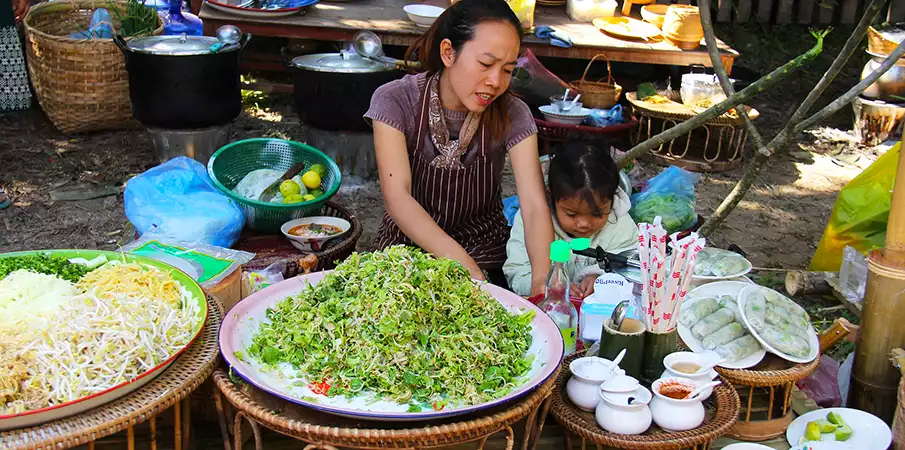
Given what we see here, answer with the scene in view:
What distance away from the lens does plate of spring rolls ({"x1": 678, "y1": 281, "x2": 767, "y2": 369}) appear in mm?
2158

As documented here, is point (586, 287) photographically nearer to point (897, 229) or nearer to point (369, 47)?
point (897, 229)

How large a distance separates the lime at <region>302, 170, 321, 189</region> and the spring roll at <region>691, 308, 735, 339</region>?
6.06ft

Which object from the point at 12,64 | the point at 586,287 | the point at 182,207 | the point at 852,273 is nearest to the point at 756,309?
the point at 586,287

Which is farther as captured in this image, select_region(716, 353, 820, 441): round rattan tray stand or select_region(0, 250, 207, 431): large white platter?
select_region(716, 353, 820, 441): round rattan tray stand

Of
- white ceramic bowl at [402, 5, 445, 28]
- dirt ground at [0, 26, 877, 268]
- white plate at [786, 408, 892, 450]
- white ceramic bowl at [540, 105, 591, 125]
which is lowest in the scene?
dirt ground at [0, 26, 877, 268]

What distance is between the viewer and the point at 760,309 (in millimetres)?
2273

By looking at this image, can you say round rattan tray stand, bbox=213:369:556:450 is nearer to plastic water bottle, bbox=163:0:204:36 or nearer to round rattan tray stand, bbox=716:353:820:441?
round rattan tray stand, bbox=716:353:820:441

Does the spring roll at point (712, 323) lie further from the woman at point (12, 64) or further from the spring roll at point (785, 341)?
Answer: the woman at point (12, 64)

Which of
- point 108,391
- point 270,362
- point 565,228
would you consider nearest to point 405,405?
point 270,362

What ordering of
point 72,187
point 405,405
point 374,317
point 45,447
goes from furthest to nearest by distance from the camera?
1. point 72,187
2. point 374,317
3. point 405,405
4. point 45,447

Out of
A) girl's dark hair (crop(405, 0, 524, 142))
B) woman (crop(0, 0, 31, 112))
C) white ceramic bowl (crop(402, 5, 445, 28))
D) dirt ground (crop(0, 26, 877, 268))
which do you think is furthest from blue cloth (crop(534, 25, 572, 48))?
woman (crop(0, 0, 31, 112))

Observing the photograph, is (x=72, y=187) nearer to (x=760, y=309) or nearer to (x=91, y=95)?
(x=91, y=95)

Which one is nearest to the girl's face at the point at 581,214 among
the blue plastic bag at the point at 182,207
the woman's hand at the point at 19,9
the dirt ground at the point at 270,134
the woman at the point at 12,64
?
the blue plastic bag at the point at 182,207

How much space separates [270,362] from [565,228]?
146 centimetres
